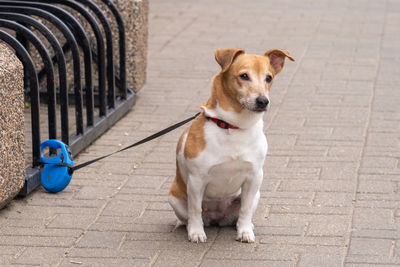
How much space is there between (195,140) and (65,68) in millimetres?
2002

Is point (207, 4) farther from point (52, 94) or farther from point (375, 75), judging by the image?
point (52, 94)

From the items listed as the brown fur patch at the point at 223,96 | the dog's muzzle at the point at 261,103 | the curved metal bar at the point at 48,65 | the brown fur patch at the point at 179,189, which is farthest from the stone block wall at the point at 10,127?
the dog's muzzle at the point at 261,103

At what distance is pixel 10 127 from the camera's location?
5.14 m

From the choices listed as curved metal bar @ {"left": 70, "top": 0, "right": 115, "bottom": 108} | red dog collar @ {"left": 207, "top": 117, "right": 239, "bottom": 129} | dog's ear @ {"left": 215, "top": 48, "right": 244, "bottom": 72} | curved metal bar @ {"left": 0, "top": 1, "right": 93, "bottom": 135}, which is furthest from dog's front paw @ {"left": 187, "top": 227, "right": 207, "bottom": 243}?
curved metal bar @ {"left": 70, "top": 0, "right": 115, "bottom": 108}

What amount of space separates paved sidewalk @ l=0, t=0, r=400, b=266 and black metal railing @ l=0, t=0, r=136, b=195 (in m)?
0.16

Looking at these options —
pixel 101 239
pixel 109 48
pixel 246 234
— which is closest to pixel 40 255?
pixel 101 239

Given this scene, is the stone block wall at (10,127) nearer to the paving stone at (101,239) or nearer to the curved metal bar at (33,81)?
the curved metal bar at (33,81)

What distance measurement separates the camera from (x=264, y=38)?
431 inches

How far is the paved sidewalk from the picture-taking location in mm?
4672

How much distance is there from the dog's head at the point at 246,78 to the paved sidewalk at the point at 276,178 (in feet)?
3.06

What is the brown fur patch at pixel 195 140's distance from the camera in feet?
15.0

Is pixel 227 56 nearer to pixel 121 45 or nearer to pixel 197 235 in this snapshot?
pixel 197 235

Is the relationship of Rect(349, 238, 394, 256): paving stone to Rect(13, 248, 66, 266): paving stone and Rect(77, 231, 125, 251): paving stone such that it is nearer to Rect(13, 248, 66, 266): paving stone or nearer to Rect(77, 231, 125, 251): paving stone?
Rect(77, 231, 125, 251): paving stone

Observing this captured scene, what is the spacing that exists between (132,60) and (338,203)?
337 centimetres
